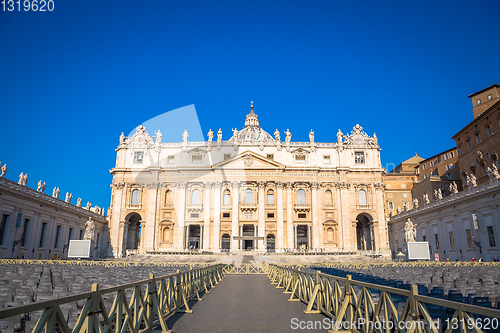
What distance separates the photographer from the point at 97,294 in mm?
5117

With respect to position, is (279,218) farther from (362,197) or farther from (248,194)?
(362,197)

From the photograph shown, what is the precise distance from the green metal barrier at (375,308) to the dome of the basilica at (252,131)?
66.8m

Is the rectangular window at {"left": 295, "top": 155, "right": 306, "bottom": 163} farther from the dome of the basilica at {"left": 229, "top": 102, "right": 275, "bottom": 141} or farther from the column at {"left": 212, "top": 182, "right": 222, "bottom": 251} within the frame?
the dome of the basilica at {"left": 229, "top": 102, "right": 275, "bottom": 141}

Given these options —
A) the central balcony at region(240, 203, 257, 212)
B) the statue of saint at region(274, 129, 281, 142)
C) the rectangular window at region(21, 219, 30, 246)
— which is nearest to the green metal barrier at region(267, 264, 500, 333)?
the rectangular window at region(21, 219, 30, 246)

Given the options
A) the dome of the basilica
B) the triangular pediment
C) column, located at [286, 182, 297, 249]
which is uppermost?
the dome of the basilica

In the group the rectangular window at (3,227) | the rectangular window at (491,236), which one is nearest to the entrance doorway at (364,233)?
the rectangular window at (491,236)

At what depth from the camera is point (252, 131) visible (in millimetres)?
81312

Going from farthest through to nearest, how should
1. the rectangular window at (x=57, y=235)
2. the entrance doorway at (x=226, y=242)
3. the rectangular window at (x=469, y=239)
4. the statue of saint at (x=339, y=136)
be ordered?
the statue of saint at (x=339, y=136) < the entrance doorway at (x=226, y=242) < the rectangular window at (x=57, y=235) < the rectangular window at (x=469, y=239)

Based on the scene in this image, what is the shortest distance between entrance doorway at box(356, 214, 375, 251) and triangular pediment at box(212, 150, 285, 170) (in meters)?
19.5

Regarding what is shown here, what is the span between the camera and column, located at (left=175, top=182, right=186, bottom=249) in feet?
192

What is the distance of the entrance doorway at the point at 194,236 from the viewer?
6131 centimetres

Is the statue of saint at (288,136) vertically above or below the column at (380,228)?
above

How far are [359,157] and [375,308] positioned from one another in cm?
6007

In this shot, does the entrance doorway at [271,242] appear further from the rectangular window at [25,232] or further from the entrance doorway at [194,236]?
the rectangular window at [25,232]
